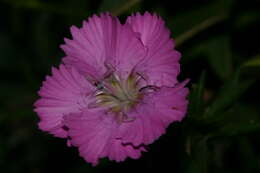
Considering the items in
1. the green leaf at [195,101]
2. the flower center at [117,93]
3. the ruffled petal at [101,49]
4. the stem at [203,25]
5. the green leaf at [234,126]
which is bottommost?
the green leaf at [234,126]

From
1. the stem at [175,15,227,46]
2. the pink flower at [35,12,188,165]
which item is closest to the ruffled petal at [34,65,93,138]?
the pink flower at [35,12,188,165]

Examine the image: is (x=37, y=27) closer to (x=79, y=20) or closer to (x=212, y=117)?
(x=79, y=20)

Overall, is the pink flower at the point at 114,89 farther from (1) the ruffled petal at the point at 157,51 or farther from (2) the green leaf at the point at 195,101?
(2) the green leaf at the point at 195,101

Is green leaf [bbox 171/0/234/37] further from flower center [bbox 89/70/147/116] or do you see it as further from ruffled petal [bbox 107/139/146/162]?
ruffled petal [bbox 107/139/146/162]

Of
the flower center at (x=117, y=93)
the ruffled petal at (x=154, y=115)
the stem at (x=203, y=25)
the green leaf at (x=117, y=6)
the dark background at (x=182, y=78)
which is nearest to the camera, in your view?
the ruffled petal at (x=154, y=115)

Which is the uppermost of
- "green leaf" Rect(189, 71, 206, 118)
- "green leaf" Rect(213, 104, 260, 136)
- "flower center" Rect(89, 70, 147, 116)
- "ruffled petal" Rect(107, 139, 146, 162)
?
"flower center" Rect(89, 70, 147, 116)

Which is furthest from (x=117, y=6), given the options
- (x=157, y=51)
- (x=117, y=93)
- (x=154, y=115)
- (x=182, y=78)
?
(x=154, y=115)

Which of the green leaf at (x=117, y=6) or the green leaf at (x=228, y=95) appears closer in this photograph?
the green leaf at (x=228, y=95)

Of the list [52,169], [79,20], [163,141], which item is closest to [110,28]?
[163,141]

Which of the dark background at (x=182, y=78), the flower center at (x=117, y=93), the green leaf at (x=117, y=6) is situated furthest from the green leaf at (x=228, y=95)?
the green leaf at (x=117, y=6)
